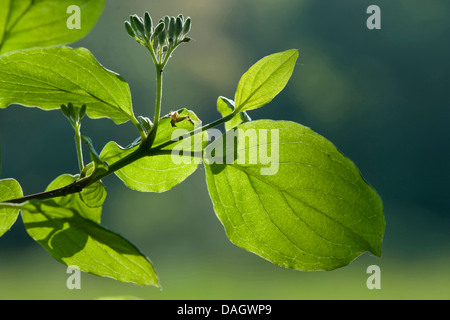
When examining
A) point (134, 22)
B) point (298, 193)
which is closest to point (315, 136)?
point (298, 193)

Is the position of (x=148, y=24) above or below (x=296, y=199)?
above

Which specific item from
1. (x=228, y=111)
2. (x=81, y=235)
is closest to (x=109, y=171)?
(x=81, y=235)

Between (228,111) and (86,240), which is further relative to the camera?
(228,111)

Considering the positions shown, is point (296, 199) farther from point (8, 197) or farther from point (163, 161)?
point (8, 197)

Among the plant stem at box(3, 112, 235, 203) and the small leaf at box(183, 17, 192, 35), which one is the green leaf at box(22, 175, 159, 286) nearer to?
the plant stem at box(3, 112, 235, 203)

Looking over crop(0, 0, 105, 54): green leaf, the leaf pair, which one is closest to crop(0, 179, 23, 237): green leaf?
the leaf pair

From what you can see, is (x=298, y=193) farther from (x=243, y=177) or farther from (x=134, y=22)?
(x=134, y=22)
